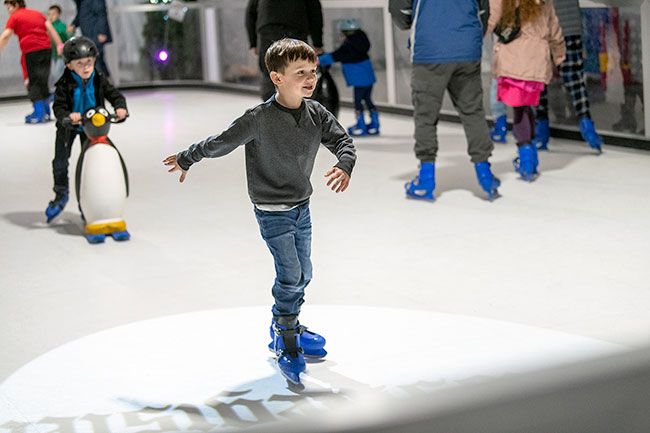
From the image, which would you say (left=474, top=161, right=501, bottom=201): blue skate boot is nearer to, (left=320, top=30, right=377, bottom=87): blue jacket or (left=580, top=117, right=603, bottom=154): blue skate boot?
(left=580, top=117, right=603, bottom=154): blue skate boot

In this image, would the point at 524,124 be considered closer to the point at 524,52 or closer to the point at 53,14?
the point at 524,52

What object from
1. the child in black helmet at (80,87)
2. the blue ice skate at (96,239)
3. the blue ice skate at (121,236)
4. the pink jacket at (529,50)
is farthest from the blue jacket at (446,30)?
the blue ice skate at (96,239)

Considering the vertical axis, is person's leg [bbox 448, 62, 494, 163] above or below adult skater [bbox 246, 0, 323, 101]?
below

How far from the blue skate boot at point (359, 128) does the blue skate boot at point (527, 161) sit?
118 inches

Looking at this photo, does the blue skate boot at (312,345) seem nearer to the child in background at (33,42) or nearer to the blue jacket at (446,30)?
the blue jacket at (446,30)

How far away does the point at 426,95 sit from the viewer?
6586 mm

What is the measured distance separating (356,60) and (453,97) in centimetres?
346

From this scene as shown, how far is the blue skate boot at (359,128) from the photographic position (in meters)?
10.1

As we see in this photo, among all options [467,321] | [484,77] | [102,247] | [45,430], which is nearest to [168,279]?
[102,247]

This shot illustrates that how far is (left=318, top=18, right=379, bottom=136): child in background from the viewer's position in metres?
10.0

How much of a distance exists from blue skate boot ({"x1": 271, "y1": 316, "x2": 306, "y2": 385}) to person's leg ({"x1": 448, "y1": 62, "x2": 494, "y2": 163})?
3353 millimetres

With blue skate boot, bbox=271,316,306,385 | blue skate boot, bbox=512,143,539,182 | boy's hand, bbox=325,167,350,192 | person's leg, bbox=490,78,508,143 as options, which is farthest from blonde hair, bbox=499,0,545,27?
blue skate boot, bbox=271,316,306,385

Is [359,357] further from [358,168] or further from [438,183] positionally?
[358,168]

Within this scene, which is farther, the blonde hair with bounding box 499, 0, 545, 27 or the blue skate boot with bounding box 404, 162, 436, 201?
the blonde hair with bounding box 499, 0, 545, 27
